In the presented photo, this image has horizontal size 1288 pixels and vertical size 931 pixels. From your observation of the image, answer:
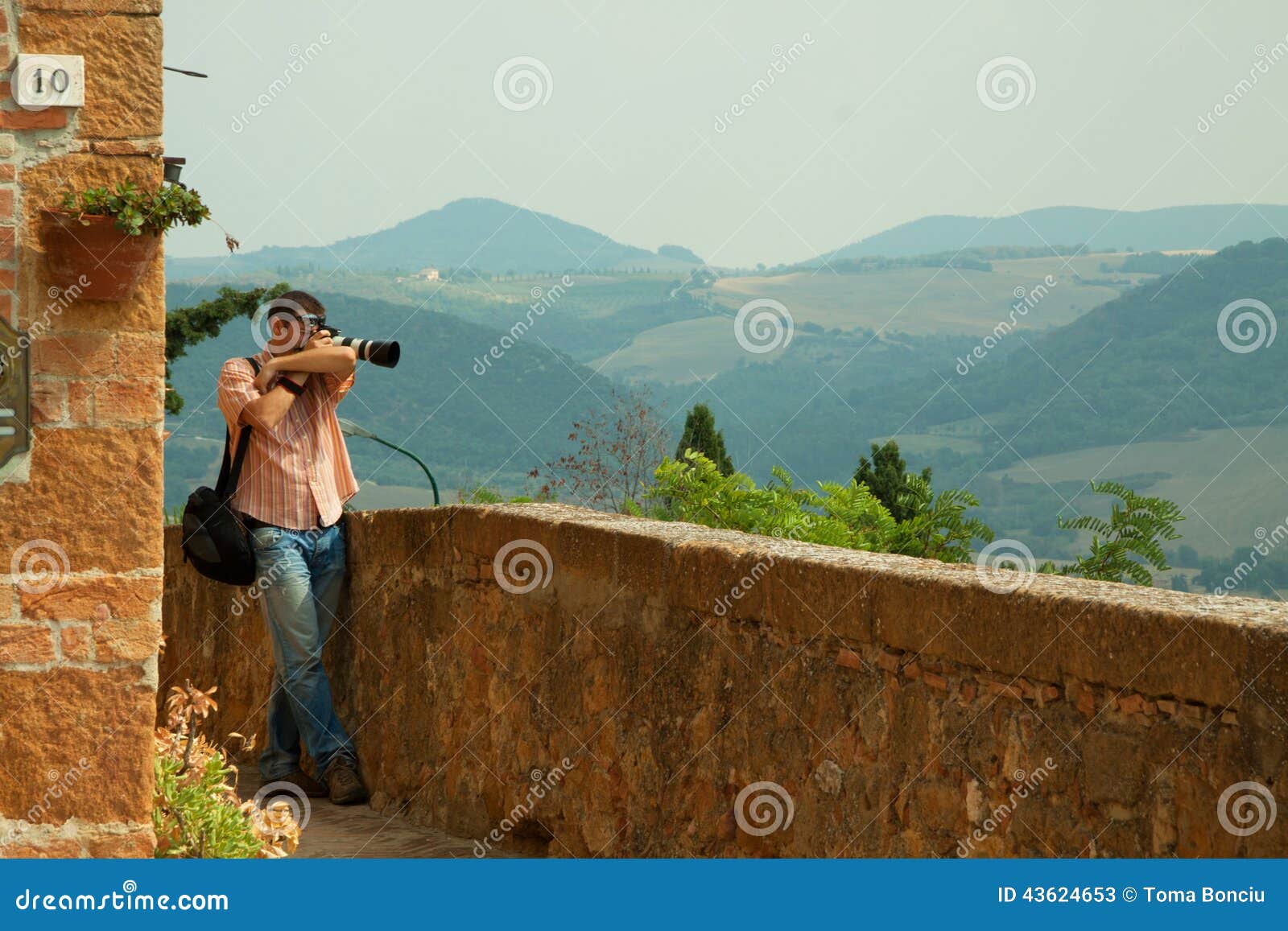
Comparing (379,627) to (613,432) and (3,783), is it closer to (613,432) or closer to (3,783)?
(3,783)

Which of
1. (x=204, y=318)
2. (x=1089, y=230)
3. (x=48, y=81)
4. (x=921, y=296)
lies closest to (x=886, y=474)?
(x=204, y=318)

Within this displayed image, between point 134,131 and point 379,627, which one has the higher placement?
point 134,131

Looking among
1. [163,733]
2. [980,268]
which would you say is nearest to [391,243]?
[980,268]

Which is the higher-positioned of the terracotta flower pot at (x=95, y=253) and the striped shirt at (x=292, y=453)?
the terracotta flower pot at (x=95, y=253)

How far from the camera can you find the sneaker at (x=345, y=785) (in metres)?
5.11

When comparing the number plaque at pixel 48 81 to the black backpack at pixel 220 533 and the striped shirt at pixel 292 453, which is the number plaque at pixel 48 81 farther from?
the black backpack at pixel 220 533

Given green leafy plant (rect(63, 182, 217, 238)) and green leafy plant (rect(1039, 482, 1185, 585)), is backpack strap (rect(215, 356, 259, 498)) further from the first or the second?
green leafy plant (rect(1039, 482, 1185, 585))

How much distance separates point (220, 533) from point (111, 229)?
1.83m

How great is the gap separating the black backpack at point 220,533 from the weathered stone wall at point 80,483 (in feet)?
4.78

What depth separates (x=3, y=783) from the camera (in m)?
3.19

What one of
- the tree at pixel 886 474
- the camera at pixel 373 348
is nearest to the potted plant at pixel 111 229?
the camera at pixel 373 348

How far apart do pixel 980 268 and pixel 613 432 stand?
6028cm

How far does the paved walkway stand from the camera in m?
4.49

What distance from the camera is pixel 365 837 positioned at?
4699mm
